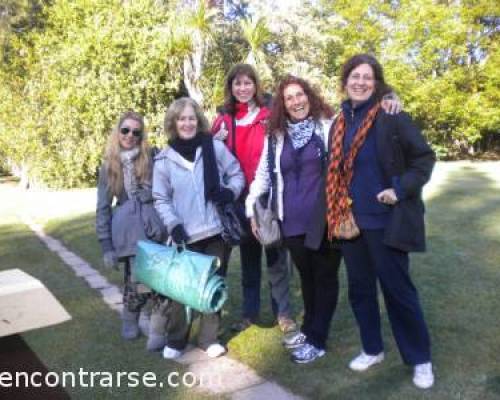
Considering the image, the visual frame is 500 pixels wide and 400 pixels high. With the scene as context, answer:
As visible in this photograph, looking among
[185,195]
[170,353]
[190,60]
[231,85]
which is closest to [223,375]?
[170,353]

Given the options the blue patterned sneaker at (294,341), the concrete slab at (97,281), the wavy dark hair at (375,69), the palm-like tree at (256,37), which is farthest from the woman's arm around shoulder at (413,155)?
the palm-like tree at (256,37)

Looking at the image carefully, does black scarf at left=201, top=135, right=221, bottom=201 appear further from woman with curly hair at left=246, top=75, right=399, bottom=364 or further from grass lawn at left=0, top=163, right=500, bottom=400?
grass lawn at left=0, top=163, right=500, bottom=400

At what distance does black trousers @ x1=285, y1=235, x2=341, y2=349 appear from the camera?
3527mm

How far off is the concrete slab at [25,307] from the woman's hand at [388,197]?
1992mm

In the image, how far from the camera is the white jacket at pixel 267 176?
138 inches

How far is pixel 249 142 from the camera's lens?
13.5 ft

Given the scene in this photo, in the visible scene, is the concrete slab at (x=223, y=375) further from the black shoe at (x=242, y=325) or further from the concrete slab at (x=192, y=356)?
the black shoe at (x=242, y=325)

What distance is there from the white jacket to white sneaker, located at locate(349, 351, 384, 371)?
3.26 ft

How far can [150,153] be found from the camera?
4.19 meters

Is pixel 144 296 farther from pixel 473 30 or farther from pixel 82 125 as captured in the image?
pixel 473 30

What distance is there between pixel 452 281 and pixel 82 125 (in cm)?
1353

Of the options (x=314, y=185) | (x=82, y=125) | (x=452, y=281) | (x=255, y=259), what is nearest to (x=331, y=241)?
(x=314, y=185)

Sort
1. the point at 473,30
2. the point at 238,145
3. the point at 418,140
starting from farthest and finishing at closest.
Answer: the point at 473,30
the point at 238,145
the point at 418,140

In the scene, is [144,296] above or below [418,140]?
below
